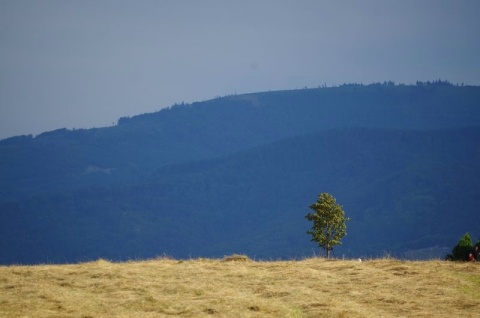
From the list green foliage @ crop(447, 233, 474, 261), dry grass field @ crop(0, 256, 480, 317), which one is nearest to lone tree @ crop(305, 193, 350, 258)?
green foliage @ crop(447, 233, 474, 261)

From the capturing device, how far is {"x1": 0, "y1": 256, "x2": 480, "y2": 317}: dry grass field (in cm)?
2583

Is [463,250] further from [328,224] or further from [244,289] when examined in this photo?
[244,289]

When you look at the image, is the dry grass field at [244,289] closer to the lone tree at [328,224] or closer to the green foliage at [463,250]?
the green foliage at [463,250]

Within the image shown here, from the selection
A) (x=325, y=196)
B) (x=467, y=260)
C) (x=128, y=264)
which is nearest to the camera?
(x=128, y=264)

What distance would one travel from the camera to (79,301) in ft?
86.9

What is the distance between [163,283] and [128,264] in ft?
19.5

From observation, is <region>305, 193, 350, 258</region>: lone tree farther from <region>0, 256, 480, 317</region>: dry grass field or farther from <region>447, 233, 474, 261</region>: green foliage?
<region>0, 256, 480, 317</region>: dry grass field

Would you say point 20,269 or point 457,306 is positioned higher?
point 20,269

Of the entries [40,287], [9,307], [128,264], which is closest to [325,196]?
[128,264]

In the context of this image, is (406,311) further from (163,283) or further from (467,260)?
(467,260)

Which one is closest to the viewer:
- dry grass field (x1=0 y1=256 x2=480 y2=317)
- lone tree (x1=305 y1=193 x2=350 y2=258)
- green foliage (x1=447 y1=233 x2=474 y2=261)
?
dry grass field (x1=0 y1=256 x2=480 y2=317)

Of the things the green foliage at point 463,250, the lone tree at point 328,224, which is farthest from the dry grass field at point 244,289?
the lone tree at point 328,224

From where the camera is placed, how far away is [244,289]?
29.6 meters

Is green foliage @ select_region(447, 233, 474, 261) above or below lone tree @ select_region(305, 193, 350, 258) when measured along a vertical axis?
below
